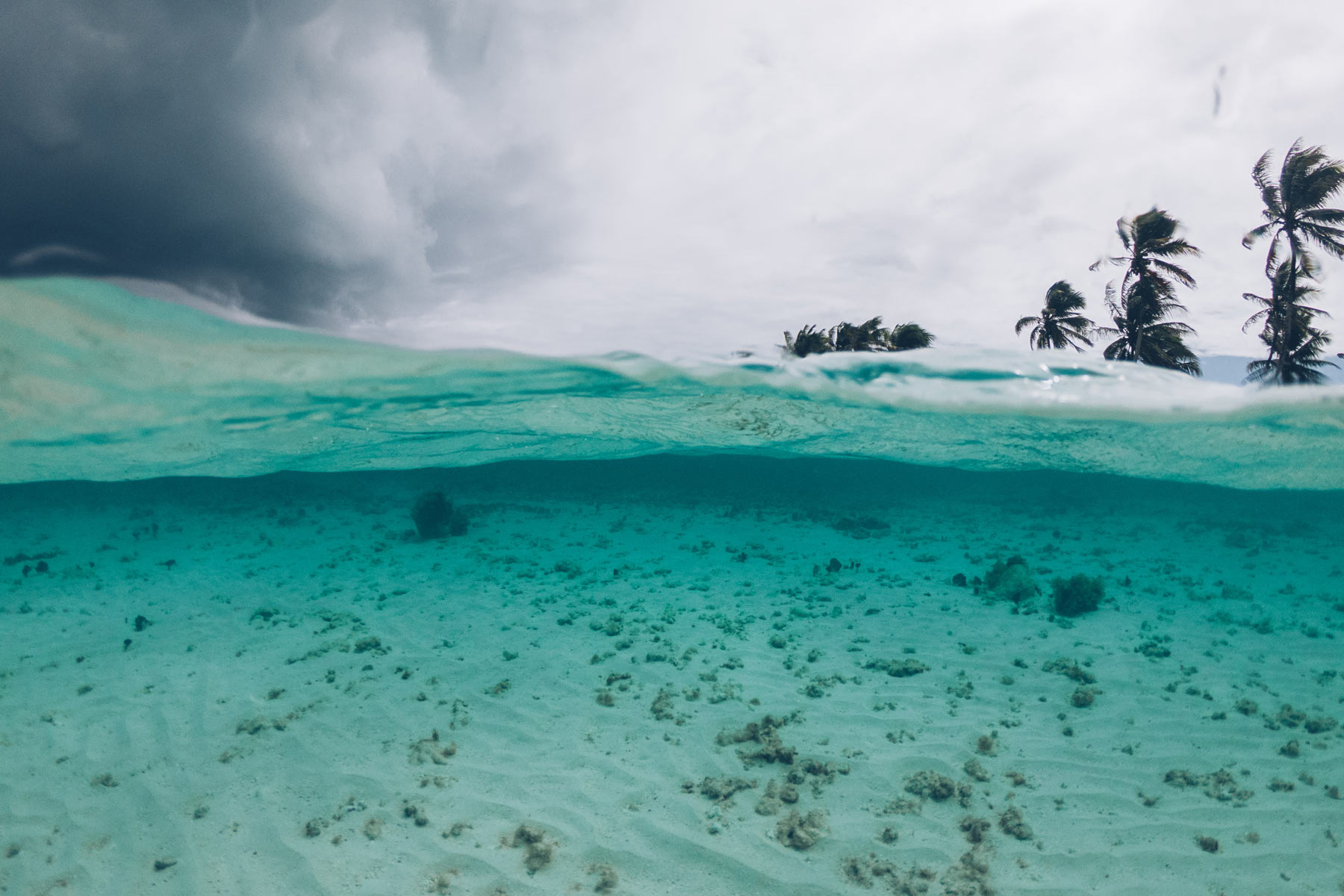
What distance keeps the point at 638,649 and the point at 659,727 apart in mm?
2217

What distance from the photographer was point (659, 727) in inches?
279

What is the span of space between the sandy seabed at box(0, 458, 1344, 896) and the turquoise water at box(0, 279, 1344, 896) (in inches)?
1.9

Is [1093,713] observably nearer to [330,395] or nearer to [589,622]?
[589,622]

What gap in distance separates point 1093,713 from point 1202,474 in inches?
693

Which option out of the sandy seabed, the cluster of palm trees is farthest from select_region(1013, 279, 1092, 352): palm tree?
the sandy seabed

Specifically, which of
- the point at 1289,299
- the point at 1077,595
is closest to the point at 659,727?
the point at 1077,595

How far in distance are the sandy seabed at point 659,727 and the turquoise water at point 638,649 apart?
0.05 m

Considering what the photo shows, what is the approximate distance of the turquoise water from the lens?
542 cm

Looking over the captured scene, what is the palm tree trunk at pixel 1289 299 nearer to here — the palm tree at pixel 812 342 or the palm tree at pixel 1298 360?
the palm tree at pixel 1298 360

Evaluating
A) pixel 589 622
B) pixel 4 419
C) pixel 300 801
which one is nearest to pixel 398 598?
pixel 589 622

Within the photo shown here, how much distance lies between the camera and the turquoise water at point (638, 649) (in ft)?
17.8

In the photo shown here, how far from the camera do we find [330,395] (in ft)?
41.1

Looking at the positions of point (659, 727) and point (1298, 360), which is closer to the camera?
point (659, 727)

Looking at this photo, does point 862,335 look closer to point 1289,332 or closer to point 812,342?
point 812,342
